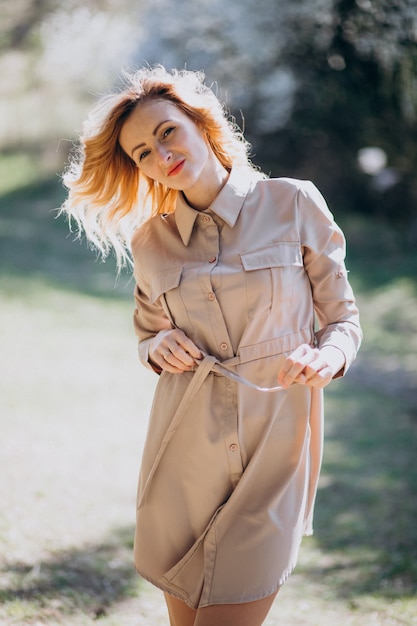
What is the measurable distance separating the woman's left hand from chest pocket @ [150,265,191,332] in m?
0.31

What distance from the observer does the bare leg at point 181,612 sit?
2.00 meters

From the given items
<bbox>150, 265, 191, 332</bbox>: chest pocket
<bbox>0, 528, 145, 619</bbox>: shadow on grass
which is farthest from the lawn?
<bbox>150, 265, 191, 332</bbox>: chest pocket

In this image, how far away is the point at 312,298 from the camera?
2020 millimetres

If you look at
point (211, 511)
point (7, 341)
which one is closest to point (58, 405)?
point (7, 341)

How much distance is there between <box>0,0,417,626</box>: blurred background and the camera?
3.55 meters

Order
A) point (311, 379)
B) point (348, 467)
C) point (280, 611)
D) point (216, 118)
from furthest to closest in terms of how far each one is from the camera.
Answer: point (348, 467) < point (280, 611) < point (216, 118) < point (311, 379)

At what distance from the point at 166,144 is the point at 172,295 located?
1.20ft

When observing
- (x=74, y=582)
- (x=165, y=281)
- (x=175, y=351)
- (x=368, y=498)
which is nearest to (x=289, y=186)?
(x=165, y=281)

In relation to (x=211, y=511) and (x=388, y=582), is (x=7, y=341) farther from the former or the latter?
(x=211, y=511)

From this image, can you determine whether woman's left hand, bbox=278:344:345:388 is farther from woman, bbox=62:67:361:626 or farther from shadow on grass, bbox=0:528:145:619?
shadow on grass, bbox=0:528:145:619

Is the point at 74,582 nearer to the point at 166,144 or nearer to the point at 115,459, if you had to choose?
the point at 115,459

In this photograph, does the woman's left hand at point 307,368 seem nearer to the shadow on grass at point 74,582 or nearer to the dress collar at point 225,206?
the dress collar at point 225,206

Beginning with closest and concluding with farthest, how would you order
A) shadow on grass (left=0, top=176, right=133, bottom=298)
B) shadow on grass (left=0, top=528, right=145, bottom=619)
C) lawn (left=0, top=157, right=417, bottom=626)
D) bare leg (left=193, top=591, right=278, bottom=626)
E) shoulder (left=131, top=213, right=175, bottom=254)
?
bare leg (left=193, top=591, right=278, bottom=626) → shoulder (left=131, top=213, right=175, bottom=254) → shadow on grass (left=0, top=528, right=145, bottom=619) → lawn (left=0, top=157, right=417, bottom=626) → shadow on grass (left=0, top=176, right=133, bottom=298)

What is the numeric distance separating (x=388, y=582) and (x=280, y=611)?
54 centimetres
